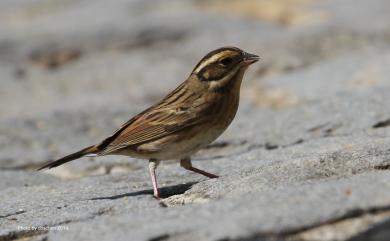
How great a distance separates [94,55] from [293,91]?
11.7 ft

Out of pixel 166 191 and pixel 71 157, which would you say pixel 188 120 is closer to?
pixel 166 191

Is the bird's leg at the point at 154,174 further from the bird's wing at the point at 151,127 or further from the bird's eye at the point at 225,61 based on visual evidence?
the bird's eye at the point at 225,61

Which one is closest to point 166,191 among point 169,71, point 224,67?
point 224,67

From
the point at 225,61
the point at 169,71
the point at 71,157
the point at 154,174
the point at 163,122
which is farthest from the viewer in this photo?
the point at 169,71

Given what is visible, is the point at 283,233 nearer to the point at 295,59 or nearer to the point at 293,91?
the point at 293,91

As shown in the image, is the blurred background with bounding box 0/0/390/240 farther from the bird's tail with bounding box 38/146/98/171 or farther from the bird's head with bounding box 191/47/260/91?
the bird's head with bounding box 191/47/260/91

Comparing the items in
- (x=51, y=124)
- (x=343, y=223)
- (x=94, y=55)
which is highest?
(x=94, y=55)

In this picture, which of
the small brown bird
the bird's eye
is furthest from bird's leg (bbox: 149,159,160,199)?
the bird's eye

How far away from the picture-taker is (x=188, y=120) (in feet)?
19.5

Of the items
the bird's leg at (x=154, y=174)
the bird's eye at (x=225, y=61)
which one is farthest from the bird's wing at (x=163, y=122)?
the bird's eye at (x=225, y=61)

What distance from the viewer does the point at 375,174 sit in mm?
4559

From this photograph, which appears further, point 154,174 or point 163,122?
point 163,122

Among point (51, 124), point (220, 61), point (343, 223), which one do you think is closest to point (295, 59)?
point (51, 124)

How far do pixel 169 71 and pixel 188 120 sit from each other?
16.2 ft
